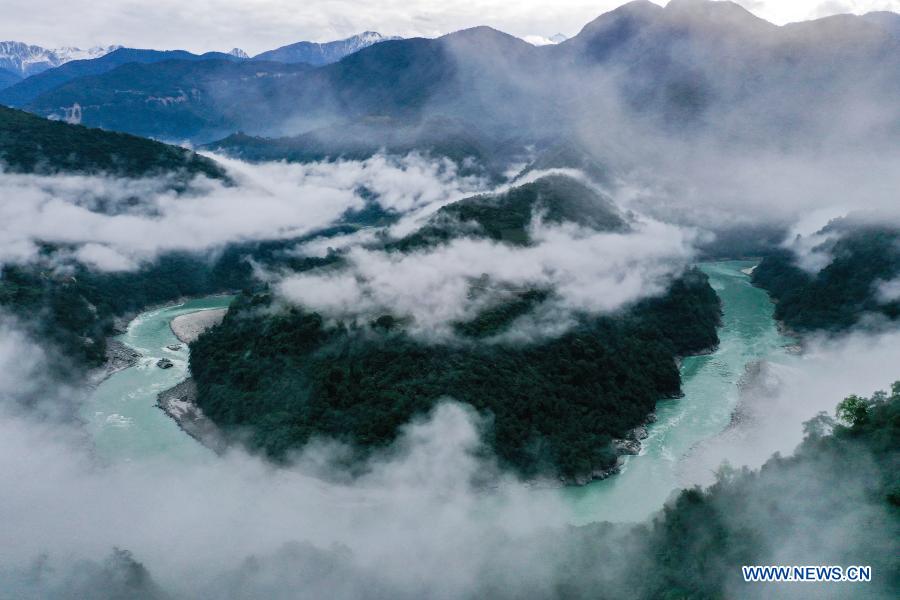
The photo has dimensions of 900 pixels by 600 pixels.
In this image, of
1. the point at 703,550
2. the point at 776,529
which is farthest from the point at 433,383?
the point at 776,529

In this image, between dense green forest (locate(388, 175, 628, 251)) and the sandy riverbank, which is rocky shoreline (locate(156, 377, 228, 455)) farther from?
dense green forest (locate(388, 175, 628, 251))

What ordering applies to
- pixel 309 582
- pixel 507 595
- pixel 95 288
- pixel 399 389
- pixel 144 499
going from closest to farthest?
pixel 507 595
pixel 309 582
pixel 144 499
pixel 399 389
pixel 95 288

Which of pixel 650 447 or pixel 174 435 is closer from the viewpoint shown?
pixel 650 447

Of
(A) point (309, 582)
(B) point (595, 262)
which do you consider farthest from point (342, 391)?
(B) point (595, 262)

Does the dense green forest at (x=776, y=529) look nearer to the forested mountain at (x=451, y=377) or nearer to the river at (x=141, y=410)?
the forested mountain at (x=451, y=377)

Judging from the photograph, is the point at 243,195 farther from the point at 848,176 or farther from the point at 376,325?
the point at 848,176

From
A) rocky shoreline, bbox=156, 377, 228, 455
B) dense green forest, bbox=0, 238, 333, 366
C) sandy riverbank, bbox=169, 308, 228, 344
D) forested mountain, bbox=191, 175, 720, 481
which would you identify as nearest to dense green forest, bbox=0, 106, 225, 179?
dense green forest, bbox=0, 238, 333, 366
